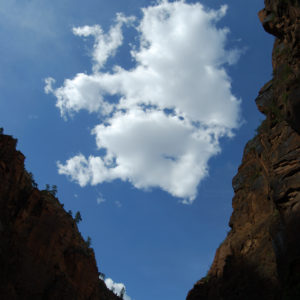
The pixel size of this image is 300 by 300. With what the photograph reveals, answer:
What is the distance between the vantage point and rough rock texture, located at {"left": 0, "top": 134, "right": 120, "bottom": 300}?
49.2 metres

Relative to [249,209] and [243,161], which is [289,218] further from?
[243,161]

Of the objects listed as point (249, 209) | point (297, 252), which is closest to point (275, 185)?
point (297, 252)

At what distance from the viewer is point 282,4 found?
876 inches

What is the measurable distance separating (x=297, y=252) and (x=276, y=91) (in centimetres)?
1219

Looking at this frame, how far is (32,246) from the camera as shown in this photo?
54.3 meters

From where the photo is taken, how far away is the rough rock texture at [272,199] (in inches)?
738

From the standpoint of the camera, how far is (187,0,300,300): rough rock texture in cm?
1873

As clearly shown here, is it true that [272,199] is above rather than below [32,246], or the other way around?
below

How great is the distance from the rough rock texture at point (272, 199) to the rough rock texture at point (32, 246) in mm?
29656

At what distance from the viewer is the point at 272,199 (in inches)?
954

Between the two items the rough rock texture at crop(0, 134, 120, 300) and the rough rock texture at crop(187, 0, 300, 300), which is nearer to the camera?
the rough rock texture at crop(187, 0, 300, 300)

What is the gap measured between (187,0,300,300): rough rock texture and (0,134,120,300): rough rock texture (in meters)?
29.7

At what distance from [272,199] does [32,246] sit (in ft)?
147

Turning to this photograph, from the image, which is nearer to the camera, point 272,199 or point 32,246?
point 272,199
